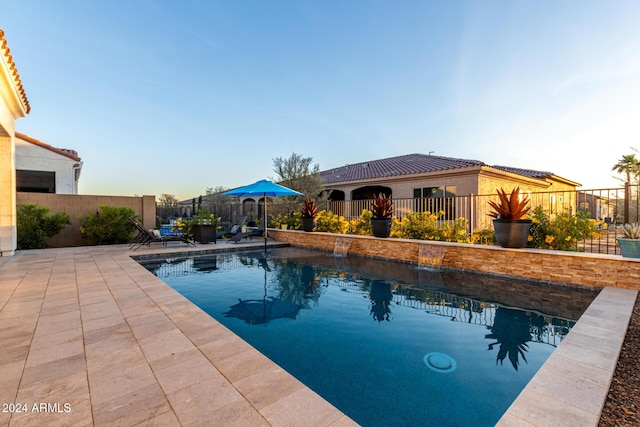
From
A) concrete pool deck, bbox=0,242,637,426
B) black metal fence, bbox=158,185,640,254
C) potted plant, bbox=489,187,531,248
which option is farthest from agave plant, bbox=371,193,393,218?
concrete pool deck, bbox=0,242,637,426

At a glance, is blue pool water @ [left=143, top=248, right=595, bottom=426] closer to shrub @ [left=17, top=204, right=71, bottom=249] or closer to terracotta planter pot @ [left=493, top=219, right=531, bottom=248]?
terracotta planter pot @ [left=493, top=219, right=531, bottom=248]

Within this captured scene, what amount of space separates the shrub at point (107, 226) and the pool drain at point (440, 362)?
39.9ft

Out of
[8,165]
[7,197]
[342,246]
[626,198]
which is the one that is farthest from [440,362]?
[8,165]

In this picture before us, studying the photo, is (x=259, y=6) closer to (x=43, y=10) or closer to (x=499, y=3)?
(x=43, y=10)

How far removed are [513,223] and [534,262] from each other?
945 millimetres

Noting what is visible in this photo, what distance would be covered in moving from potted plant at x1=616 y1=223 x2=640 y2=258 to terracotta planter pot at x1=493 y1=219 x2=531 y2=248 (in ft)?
5.02

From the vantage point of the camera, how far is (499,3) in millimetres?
9430

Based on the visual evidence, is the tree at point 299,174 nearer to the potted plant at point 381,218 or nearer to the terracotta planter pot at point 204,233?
the terracotta planter pot at point 204,233

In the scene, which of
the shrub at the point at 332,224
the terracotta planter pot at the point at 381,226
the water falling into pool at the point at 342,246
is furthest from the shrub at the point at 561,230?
the shrub at the point at 332,224

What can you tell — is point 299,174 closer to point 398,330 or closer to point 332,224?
point 332,224

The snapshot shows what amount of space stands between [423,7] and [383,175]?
8353 millimetres

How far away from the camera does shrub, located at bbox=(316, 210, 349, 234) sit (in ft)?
38.8

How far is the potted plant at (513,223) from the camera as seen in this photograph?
6582 millimetres

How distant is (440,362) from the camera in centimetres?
309
